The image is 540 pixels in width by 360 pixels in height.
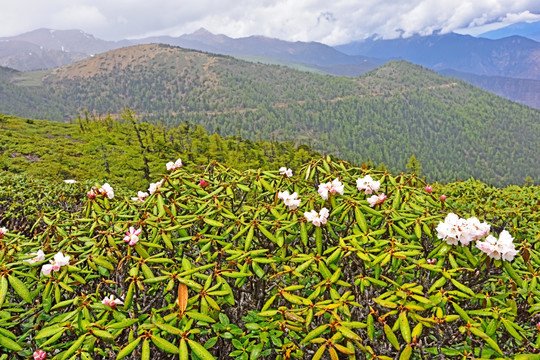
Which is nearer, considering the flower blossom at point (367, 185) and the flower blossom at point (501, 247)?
the flower blossom at point (501, 247)

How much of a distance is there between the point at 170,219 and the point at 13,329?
152 centimetres

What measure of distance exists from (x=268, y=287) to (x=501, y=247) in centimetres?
192

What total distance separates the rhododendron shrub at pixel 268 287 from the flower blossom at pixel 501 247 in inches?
2.6

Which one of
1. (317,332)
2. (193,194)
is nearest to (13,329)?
(193,194)

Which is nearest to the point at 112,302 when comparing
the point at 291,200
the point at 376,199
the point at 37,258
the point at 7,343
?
the point at 7,343

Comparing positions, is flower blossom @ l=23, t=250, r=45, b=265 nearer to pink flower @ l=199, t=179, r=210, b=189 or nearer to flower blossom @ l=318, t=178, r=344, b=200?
pink flower @ l=199, t=179, r=210, b=189

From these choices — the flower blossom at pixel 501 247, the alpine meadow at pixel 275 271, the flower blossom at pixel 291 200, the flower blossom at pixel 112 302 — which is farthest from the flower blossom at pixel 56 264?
the flower blossom at pixel 501 247

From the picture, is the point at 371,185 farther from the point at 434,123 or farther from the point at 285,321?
the point at 434,123

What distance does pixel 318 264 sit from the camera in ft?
7.45

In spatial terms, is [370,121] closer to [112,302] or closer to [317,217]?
[317,217]

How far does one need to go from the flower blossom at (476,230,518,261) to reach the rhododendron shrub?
66mm

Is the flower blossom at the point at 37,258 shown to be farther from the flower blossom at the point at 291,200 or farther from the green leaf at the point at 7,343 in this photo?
the flower blossom at the point at 291,200

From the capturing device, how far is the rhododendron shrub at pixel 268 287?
1.93 m

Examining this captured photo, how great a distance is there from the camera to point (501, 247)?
211cm
